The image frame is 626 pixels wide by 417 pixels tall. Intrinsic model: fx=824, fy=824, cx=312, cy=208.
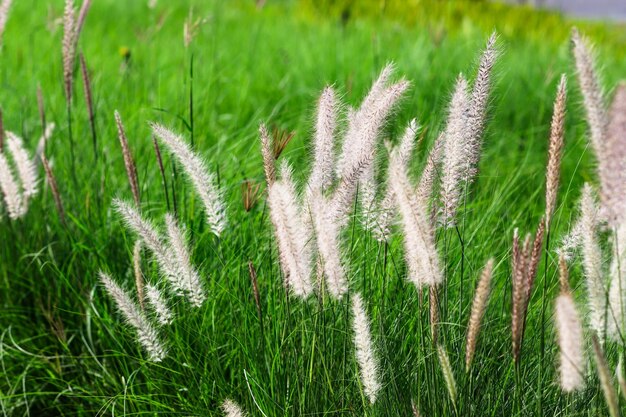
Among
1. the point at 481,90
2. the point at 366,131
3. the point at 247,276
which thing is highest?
the point at 481,90

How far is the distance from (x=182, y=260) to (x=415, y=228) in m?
0.50

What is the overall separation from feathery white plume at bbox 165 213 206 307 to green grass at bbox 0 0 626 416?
16cm

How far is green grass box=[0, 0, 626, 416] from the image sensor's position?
1725 mm

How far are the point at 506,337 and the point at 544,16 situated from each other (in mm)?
9622

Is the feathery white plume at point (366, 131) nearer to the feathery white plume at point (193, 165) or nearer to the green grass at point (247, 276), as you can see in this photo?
the green grass at point (247, 276)

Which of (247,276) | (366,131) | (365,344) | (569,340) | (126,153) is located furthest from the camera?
(247,276)

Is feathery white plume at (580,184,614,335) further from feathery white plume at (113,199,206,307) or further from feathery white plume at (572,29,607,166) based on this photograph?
feathery white plume at (113,199,206,307)

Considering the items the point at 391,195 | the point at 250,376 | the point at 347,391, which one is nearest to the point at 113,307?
the point at 250,376

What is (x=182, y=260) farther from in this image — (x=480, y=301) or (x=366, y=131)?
(x=480, y=301)

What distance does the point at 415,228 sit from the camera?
1.35 meters

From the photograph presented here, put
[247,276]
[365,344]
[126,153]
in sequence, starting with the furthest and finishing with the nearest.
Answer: [247,276] → [126,153] → [365,344]

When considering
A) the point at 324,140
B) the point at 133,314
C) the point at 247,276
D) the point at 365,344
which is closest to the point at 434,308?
the point at 365,344

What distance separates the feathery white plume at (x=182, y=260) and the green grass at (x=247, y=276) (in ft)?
0.52

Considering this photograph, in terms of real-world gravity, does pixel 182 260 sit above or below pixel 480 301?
below
